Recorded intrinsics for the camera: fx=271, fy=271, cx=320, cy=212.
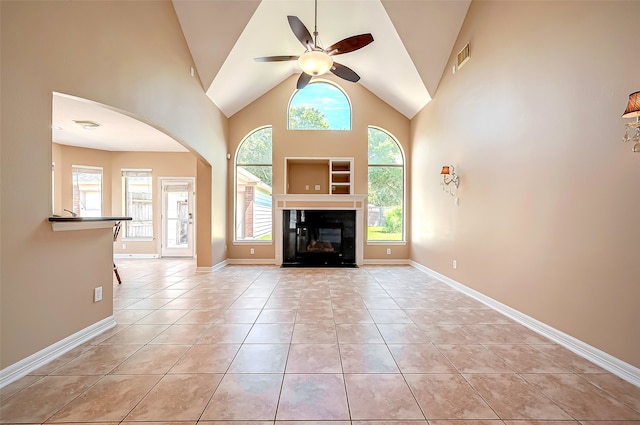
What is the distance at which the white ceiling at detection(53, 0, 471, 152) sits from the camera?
3.99 metres

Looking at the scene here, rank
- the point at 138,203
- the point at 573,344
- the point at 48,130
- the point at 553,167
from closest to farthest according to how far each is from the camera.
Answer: the point at 48,130 < the point at 573,344 < the point at 553,167 < the point at 138,203

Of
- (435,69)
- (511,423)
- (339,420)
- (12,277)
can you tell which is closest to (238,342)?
(339,420)

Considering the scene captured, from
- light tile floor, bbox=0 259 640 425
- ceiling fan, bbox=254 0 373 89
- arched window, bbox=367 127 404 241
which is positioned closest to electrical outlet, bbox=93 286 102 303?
light tile floor, bbox=0 259 640 425

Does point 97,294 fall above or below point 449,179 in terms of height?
below

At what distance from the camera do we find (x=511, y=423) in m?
1.51

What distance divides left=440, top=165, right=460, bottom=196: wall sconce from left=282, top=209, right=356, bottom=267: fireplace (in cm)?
213

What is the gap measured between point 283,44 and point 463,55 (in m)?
3.04

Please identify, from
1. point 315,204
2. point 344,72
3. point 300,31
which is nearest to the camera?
point 300,31

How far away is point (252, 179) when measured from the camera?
21.1 ft

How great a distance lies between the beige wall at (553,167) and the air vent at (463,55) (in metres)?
0.13

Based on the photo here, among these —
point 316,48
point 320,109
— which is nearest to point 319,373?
point 316,48

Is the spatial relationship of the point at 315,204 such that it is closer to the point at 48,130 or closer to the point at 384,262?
the point at 384,262

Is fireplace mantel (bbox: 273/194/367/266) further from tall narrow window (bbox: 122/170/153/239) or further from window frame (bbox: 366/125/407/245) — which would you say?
tall narrow window (bbox: 122/170/153/239)

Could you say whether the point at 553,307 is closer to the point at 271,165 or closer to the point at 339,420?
the point at 339,420
